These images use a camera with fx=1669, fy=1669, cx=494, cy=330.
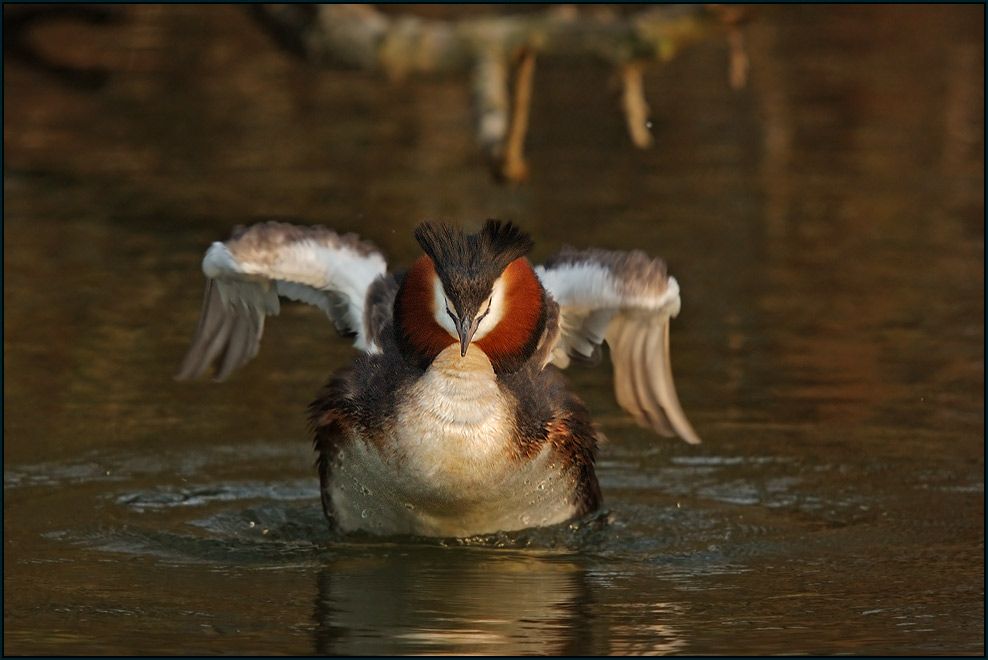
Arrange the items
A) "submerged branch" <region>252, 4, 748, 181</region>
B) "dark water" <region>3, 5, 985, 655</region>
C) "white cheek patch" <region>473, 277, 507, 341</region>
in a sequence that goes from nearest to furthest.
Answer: "dark water" <region>3, 5, 985, 655</region> → "white cheek patch" <region>473, 277, 507, 341</region> → "submerged branch" <region>252, 4, 748, 181</region>

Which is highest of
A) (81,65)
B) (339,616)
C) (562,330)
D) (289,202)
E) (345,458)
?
(81,65)

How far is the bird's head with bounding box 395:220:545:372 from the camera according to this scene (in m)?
7.46

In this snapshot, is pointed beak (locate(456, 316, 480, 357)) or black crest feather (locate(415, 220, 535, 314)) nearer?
pointed beak (locate(456, 316, 480, 357))

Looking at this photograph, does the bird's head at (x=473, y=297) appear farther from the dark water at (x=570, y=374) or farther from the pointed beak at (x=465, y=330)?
the dark water at (x=570, y=374)

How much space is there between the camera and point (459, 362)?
7.70 meters

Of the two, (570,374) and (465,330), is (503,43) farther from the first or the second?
(465,330)

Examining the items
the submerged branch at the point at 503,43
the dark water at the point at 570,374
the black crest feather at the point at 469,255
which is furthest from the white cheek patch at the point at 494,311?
the submerged branch at the point at 503,43

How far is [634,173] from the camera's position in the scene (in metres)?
16.3

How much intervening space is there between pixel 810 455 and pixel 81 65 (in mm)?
13042

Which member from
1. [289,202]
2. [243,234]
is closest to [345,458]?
[243,234]

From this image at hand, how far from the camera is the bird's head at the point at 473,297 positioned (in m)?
7.46

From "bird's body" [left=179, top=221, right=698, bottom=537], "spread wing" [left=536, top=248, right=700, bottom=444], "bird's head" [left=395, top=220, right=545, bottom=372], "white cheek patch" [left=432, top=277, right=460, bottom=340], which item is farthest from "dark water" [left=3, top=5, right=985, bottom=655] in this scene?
"white cheek patch" [left=432, top=277, right=460, bottom=340]

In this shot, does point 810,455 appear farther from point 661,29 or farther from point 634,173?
point 634,173

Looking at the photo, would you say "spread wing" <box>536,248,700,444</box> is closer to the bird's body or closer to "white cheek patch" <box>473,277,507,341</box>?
the bird's body
